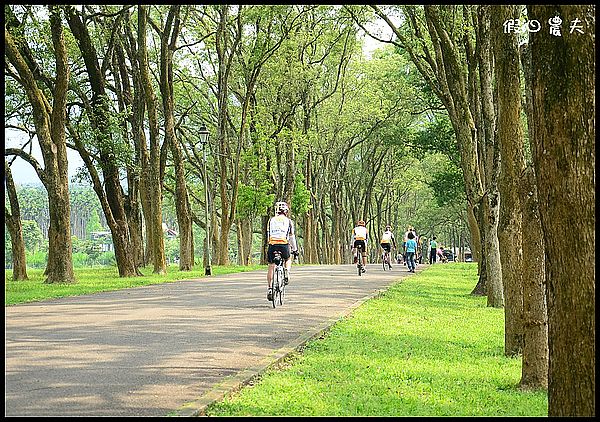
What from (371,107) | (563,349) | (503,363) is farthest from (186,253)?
(563,349)

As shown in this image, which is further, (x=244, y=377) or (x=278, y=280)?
(x=278, y=280)

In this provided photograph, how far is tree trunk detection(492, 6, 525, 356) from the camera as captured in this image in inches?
405

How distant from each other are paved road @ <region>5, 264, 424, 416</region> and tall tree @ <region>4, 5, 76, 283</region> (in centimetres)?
518

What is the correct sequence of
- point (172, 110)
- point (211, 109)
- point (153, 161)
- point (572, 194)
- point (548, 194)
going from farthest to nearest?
point (211, 109) < point (172, 110) < point (153, 161) < point (548, 194) < point (572, 194)

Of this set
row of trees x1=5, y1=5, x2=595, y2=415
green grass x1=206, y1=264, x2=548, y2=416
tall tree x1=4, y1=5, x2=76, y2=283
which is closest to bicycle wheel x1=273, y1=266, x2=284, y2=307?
green grass x1=206, y1=264, x2=548, y2=416

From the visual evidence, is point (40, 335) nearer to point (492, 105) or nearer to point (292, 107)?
point (492, 105)

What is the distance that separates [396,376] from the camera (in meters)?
9.45

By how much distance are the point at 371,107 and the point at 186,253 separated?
57.7 feet

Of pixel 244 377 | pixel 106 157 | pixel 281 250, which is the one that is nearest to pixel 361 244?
pixel 106 157

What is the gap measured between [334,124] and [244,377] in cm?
4355

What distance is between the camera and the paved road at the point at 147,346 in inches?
305

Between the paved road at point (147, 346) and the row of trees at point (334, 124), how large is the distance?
3.04 metres

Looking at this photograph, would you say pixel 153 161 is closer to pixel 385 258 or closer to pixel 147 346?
pixel 385 258

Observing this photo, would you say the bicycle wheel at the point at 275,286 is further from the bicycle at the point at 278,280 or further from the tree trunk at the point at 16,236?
the tree trunk at the point at 16,236
